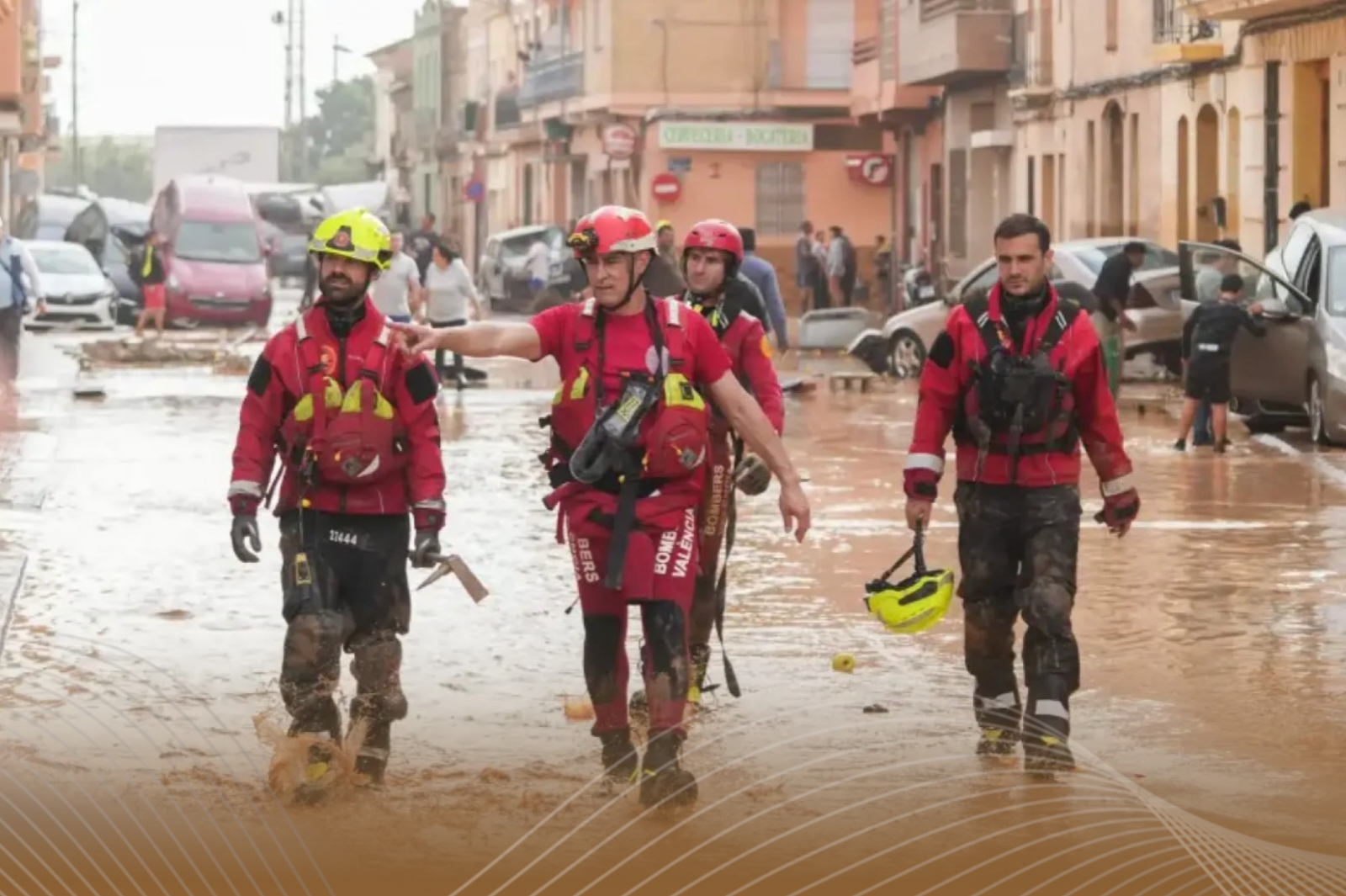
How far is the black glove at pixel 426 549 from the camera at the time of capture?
8.58 m

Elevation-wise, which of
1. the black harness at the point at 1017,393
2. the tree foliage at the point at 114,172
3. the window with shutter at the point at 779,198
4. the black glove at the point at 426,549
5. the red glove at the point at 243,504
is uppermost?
the tree foliage at the point at 114,172

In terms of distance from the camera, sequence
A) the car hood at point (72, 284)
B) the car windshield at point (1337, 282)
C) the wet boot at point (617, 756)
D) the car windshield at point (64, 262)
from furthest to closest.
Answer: the car windshield at point (64, 262) < the car hood at point (72, 284) < the car windshield at point (1337, 282) < the wet boot at point (617, 756)

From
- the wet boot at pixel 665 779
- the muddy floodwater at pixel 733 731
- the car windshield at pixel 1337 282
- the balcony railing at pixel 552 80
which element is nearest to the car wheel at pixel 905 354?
the car windshield at pixel 1337 282

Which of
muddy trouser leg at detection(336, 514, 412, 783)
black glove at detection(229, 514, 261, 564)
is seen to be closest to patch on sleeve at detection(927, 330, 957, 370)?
muddy trouser leg at detection(336, 514, 412, 783)

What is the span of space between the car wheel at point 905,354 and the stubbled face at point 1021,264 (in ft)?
74.9

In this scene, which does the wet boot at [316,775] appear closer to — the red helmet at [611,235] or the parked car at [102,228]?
the red helmet at [611,235]

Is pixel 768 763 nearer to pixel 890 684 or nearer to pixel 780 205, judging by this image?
pixel 890 684

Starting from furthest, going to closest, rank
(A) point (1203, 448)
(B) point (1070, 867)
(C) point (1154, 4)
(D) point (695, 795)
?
1. (C) point (1154, 4)
2. (A) point (1203, 448)
3. (D) point (695, 795)
4. (B) point (1070, 867)

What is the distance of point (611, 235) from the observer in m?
8.34

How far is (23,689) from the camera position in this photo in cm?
1058

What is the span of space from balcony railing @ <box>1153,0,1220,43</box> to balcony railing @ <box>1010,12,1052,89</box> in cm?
606

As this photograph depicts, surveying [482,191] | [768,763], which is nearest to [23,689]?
[768,763]

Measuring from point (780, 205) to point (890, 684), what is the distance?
52941 millimetres

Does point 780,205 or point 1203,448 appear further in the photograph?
point 780,205
